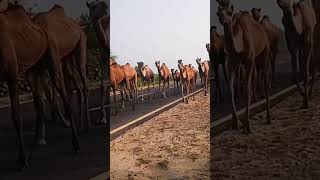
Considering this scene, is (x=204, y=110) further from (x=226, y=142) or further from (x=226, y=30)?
(x=226, y=30)

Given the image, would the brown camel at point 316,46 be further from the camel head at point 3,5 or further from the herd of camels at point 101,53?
the camel head at point 3,5

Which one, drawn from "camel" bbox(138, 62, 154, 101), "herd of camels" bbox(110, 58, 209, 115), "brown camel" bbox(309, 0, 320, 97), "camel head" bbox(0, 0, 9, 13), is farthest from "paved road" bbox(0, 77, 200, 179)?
"brown camel" bbox(309, 0, 320, 97)

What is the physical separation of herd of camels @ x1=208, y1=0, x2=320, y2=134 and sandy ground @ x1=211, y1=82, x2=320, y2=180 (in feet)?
0.36

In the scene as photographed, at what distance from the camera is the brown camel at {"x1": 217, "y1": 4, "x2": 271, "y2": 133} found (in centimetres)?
499

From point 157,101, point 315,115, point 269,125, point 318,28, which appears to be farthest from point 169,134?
point 318,28

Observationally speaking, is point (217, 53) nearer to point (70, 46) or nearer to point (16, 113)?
point (70, 46)

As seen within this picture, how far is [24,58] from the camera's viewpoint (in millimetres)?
4219

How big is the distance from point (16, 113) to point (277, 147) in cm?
286

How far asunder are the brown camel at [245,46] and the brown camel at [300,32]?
0.30 meters

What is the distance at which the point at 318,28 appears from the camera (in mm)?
5094

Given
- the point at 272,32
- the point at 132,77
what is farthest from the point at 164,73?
the point at 272,32

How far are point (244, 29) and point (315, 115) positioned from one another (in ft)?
4.29

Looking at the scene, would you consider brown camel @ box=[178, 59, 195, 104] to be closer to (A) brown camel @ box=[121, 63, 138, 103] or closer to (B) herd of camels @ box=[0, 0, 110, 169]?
(A) brown camel @ box=[121, 63, 138, 103]

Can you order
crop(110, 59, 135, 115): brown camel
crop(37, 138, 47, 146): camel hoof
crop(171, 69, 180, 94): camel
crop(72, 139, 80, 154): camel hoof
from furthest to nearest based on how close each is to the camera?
crop(171, 69, 180, 94): camel < crop(110, 59, 135, 115): brown camel < crop(72, 139, 80, 154): camel hoof < crop(37, 138, 47, 146): camel hoof
